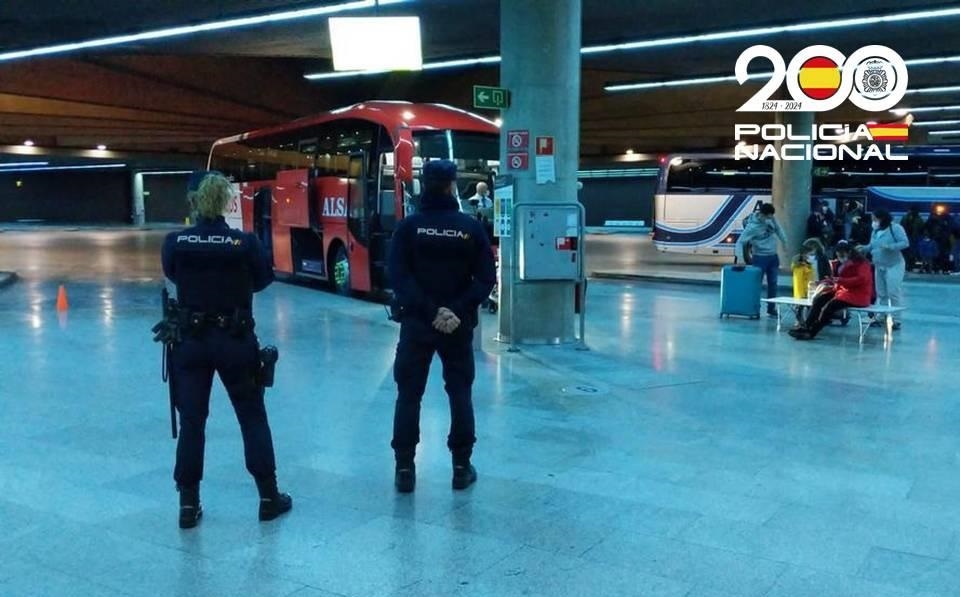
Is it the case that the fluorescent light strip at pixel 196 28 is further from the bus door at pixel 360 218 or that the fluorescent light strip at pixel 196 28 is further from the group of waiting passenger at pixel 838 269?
the group of waiting passenger at pixel 838 269

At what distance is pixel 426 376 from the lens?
5.61 m

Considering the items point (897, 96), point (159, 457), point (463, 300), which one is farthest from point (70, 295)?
point (897, 96)

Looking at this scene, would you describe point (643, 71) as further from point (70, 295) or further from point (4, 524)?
point (4, 524)

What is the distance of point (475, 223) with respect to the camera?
5.53 metres

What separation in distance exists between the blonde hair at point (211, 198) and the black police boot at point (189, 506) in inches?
61.4

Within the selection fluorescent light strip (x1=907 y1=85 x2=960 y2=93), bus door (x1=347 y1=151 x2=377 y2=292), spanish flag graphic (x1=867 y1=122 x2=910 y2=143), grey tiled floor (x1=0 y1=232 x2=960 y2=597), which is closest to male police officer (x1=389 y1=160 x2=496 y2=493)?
grey tiled floor (x1=0 y1=232 x2=960 y2=597)

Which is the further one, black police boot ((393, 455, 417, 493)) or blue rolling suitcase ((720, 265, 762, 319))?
blue rolling suitcase ((720, 265, 762, 319))

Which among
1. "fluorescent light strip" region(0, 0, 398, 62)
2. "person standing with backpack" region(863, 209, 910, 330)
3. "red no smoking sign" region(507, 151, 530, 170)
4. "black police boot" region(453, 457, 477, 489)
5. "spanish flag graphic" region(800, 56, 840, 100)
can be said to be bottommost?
"black police boot" region(453, 457, 477, 489)

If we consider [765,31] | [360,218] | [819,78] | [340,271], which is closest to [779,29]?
[765,31]

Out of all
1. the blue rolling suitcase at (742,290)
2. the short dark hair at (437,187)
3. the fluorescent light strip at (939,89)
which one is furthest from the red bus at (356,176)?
the fluorescent light strip at (939,89)

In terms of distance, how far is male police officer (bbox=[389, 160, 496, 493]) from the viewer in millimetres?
5457

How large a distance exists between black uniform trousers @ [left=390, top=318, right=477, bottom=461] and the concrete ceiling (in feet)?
21.3

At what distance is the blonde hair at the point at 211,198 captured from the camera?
4879 millimetres

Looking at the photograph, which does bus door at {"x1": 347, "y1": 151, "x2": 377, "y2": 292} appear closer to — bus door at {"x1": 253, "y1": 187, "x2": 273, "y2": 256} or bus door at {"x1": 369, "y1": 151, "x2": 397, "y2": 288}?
bus door at {"x1": 369, "y1": 151, "x2": 397, "y2": 288}
